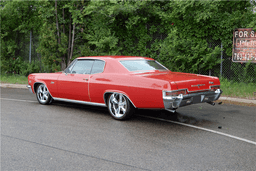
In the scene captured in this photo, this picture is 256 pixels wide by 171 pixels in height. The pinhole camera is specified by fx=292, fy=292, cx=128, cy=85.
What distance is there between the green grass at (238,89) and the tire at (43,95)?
604 cm

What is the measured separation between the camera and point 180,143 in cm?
509

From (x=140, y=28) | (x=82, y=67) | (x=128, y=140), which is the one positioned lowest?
(x=128, y=140)

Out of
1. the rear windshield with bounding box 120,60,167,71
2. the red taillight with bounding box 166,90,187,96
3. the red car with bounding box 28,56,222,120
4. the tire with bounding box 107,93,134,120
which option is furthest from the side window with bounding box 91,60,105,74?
the red taillight with bounding box 166,90,187,96

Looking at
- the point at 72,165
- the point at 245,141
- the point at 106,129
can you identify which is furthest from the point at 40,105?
the point at 245,141

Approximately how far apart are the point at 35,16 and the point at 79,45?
13.2 ft

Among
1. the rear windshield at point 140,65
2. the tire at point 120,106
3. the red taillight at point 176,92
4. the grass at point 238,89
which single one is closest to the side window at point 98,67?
the rear windshield at point 140,65

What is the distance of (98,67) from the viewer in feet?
24.2

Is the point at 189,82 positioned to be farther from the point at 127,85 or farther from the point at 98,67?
the point at 98,67

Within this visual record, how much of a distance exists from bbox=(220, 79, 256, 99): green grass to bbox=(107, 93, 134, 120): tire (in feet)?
16.5

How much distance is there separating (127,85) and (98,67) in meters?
1.27

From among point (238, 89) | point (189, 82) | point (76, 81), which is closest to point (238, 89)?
point (238, 89)

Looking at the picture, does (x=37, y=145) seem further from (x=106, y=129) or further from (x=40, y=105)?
(x=40, y=105)

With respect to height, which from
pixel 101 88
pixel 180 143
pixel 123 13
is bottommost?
pixel 180 143

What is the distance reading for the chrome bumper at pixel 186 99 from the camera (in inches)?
228
